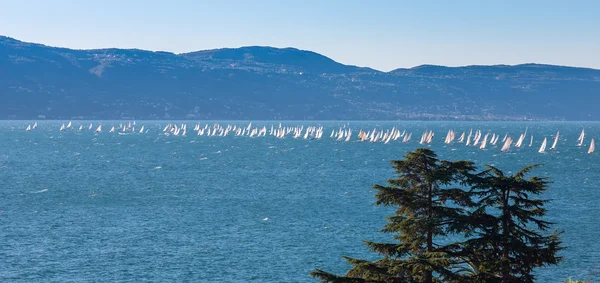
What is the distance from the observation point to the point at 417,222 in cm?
2572

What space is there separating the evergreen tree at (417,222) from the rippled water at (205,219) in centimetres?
2776

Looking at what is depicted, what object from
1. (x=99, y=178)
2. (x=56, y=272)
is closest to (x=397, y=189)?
(x=56, y=272)

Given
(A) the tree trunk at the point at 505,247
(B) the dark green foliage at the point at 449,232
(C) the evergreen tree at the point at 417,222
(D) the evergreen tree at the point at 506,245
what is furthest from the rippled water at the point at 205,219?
(A) the tree trunk at the point at 505,247

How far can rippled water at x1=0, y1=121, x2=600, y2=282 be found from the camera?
5644cm

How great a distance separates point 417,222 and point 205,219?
55162mm

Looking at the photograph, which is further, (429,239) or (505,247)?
(429,239)

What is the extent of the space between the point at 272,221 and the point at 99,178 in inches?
2100

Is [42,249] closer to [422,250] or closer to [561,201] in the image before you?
[422,250]

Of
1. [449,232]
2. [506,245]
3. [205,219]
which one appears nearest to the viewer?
[506,245]

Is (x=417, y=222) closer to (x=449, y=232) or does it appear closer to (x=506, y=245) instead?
(x=449, y=232)

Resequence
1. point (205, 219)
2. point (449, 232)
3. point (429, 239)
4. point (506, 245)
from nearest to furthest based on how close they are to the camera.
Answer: point (506, 245) → point (429, 239) → point (449, 232) → point (205, 219)

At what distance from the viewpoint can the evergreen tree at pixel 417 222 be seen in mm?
24719

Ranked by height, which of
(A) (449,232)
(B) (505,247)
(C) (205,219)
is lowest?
(C) (205,219)

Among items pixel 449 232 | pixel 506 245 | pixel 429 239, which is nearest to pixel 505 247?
pixel 506 245
